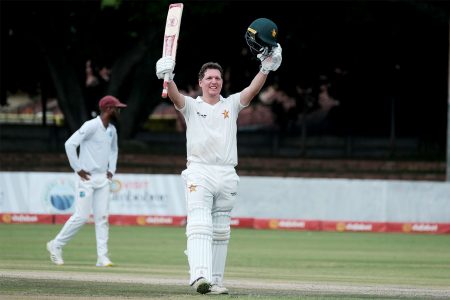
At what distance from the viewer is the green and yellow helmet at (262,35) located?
9.25m

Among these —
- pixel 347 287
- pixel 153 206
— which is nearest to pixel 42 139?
pixel 153 206

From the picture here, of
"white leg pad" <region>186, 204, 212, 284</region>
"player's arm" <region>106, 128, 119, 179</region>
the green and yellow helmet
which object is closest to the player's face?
the green and yellow helmet

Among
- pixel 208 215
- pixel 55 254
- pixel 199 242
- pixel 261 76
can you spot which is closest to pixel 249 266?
pixel 55 254

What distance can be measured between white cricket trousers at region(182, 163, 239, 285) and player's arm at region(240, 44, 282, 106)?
Result: 60 cm

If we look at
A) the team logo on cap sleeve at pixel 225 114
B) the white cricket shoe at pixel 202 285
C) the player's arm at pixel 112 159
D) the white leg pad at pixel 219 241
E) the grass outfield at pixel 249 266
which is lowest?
the grass outfield at pixel 249 266

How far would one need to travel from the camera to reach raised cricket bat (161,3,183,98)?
8.97m

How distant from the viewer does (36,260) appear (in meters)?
14.1

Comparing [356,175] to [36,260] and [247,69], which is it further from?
[36,260]

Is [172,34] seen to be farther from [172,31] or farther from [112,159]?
[112,159]

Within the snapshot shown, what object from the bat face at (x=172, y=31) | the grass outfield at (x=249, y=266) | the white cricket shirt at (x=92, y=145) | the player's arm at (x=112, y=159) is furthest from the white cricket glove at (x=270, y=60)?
the player's arm at (x=112, y=159)

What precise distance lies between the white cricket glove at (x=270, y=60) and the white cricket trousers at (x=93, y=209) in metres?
4.62

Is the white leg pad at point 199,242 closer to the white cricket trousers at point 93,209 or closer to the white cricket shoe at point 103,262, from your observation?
the white cricket shoe at point 103,262

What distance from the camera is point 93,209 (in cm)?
1367

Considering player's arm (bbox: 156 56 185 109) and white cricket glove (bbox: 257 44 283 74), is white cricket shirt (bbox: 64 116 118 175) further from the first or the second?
player's arm (bbox: 156 56 185 109)
